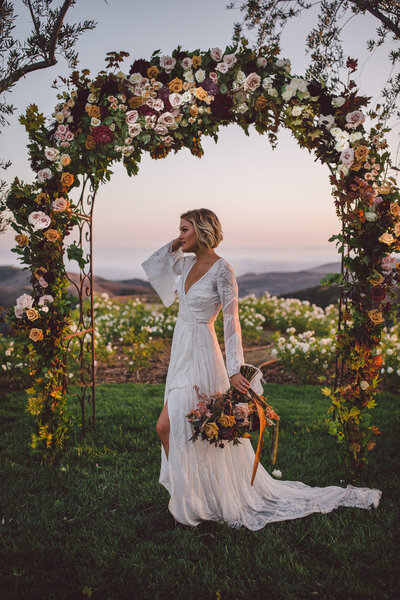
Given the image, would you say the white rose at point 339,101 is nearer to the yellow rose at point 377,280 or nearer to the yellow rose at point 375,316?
the yellow rose at point 377,280

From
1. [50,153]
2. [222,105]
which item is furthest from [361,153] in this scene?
[50,153]

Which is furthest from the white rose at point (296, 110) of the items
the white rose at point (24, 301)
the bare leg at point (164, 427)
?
the white rose at point (24, 301)

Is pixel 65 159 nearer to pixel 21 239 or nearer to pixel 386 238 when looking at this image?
pixel 21 239

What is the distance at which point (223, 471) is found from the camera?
316cm

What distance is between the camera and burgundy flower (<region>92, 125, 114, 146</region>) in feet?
13.0

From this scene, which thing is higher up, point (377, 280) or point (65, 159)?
point (65, 159)

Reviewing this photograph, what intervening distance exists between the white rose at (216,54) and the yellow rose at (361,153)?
1.48m

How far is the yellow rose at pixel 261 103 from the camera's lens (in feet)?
11.8

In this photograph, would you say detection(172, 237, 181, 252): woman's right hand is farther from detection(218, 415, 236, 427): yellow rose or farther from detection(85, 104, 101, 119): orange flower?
detection(218, 415, 236, 427): yellow rose

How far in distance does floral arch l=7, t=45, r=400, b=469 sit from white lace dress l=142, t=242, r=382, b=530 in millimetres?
806

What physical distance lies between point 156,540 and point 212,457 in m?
0.70

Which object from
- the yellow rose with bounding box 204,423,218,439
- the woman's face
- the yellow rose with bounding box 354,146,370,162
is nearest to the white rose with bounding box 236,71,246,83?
the yellow rose with bounding box 354,146,370,162

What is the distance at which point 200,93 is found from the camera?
3.69m

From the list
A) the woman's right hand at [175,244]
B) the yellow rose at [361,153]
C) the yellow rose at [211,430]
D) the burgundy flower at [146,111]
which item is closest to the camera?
the yellow rose at [211,430]
